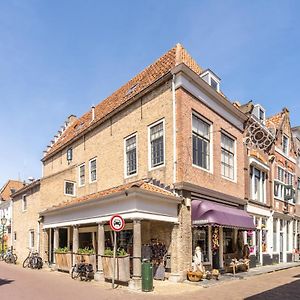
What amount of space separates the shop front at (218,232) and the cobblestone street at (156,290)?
7.63ft

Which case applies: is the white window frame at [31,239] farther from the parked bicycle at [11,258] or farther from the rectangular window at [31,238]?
the parked bicycle at [11,258]

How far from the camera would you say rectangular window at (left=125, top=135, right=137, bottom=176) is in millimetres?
19719

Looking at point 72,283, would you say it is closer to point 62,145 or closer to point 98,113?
point 98,113

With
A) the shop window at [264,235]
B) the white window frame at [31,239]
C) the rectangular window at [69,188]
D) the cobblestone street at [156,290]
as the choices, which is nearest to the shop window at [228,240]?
the cobblestone street at [156,290]

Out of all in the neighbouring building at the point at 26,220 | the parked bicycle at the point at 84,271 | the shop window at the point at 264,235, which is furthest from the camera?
the neighbouring building at the point at 26,220

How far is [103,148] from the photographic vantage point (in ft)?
73.8

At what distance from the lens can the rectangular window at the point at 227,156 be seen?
20.8 metres

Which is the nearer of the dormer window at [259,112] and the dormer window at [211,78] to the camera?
the dormer window at [211,78]

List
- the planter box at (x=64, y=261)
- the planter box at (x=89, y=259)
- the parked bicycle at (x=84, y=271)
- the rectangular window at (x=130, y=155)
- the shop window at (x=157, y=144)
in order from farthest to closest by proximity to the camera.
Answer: the rectangular window at (x=130, y=155), the planter box at (x=64, y=261), the shop window at (x=157, y=144), the planter box at (x=89, y=259), the parked bicycle at (x=84, y=271)

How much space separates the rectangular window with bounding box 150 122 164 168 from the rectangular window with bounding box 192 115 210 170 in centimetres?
148

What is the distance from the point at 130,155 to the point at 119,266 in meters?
6.65

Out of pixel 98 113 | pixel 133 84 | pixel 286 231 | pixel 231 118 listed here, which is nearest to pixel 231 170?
pixel 231 118

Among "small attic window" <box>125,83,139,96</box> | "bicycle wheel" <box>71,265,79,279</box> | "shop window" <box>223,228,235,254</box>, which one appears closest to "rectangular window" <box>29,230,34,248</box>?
"bicycle wheel" <box>71,265,79,279</box>

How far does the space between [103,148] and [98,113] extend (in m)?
3.46
